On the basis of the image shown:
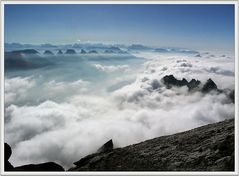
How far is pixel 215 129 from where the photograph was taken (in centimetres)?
1421

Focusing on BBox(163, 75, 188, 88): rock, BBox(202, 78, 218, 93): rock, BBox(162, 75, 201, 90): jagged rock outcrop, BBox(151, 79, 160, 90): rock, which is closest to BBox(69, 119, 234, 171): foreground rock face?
BBox(202, 78, 218, 93): rock

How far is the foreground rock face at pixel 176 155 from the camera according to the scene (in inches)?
408

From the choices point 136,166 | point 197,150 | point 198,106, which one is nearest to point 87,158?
point 136,166

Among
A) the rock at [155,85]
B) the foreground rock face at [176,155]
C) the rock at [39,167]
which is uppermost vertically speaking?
the rock at [155,85]

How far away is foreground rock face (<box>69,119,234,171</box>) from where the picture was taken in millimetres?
10367


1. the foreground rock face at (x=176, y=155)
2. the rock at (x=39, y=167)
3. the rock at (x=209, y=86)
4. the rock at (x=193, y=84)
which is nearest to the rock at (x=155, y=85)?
the rock at (x=193, y=84)

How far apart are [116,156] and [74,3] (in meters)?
7.60

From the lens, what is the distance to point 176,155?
462 inches

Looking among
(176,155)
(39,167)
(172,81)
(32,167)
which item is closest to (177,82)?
(172,81)

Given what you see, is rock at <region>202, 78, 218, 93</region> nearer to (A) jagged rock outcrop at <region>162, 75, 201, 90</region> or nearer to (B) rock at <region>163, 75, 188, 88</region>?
(A) jagged rock outcrop at <region>162, 75, 201, 90</region>

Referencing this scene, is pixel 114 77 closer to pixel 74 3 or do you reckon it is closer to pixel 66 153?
pixel 66 153

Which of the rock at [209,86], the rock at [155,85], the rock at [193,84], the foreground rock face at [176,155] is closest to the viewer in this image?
the foreground rock face at [176,155]

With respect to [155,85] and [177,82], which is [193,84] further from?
[155,85]

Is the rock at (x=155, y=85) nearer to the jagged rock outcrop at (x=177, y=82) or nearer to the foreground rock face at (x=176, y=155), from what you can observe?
the jagged rock outcrop at (x=177, y=82)
